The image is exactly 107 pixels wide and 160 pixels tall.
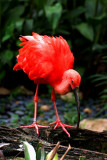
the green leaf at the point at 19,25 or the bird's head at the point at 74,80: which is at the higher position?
the green leaf at the point at 19,25

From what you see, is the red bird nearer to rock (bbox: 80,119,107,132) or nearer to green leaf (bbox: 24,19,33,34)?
rock (bbox: 80,119,107,132)

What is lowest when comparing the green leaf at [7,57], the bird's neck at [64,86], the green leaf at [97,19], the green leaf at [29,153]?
the green leaf at [7,57]

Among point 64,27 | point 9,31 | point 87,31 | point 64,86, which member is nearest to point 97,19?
point 87,31

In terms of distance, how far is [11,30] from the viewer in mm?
5391

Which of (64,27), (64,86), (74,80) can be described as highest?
(64,27)

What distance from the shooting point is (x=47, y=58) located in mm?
3186

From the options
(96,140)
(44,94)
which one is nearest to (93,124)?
(96,140)

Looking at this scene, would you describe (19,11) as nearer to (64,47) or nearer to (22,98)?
(22,98)

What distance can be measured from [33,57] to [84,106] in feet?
8.75

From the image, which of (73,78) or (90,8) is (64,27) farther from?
(73,78)

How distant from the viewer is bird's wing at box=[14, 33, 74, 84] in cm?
317

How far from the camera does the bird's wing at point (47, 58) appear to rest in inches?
125

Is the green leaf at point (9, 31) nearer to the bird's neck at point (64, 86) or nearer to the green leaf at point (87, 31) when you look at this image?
the green leaf at point (87, 31)

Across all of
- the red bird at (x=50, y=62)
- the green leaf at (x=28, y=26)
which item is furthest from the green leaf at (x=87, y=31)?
the red bird at (x=50, y=62)
